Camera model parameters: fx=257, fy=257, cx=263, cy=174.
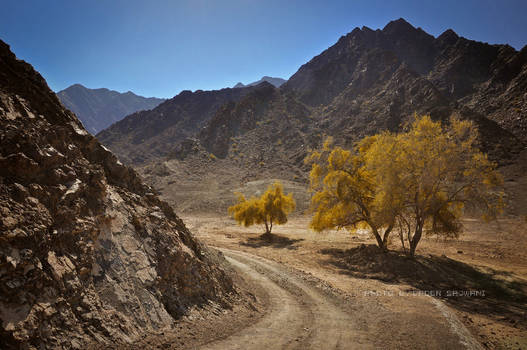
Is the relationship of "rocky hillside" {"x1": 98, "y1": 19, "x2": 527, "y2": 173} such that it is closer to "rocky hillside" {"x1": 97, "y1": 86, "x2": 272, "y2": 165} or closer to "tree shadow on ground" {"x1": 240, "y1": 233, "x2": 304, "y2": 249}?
"rocky hillside" {"x1": 97, "y1": 86, "x2": 272, "y2": 165}

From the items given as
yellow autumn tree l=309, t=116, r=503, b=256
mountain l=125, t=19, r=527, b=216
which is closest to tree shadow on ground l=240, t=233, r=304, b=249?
yellow autumn tree l=309, t=116, r=503, b=256

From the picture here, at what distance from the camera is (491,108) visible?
258 feet

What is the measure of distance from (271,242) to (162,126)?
153304mm

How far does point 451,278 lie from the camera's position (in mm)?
15797

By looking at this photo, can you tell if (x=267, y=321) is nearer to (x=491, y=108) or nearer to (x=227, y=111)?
(x=491, y=108)

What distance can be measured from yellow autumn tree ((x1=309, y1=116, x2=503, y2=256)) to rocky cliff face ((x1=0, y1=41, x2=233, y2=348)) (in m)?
13.2

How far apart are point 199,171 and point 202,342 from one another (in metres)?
90.0

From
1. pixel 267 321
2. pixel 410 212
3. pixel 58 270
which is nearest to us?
pixel 58 270

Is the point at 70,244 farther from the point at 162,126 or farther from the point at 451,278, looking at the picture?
the point at 162,126

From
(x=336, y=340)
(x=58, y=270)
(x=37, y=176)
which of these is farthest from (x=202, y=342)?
(x=37, y=176)

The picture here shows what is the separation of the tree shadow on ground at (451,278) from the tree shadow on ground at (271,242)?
25.9 feet

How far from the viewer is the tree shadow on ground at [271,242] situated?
2755 centimetres

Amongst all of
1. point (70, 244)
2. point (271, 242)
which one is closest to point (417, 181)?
point (70, 244)

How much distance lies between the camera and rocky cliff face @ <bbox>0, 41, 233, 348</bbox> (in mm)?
4293
